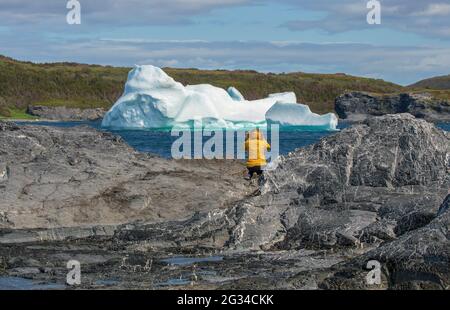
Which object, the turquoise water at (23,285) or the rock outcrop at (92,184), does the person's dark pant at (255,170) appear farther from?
the turquoise water at (23,285)

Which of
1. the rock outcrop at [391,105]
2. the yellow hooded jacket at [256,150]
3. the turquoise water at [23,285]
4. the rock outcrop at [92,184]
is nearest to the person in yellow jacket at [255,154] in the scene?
the yellow hooded jacket at [256,150]

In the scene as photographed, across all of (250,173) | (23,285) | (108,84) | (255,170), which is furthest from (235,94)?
(108,84)

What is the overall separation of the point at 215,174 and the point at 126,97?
36950 mm

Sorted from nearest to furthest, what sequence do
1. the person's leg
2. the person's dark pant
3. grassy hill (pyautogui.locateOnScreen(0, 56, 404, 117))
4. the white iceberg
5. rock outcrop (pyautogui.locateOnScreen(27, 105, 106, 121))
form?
the person's dark pant, the person's leg, the white iceberg, rock outcrop (pyautogui.locateOnScreen(27, 105, 106, 121)), grassy hill (pyautogui.locateOnScreen(0, 56, 404, 117))

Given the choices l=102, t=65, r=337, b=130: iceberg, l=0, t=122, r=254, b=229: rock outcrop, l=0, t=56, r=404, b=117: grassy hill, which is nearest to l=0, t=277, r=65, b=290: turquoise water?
l=0, t=122, r=254, b=229: rock outcrop

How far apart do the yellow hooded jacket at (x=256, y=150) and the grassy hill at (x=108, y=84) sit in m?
104

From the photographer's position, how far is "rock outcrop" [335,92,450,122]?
106 metres

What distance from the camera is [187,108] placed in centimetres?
5800

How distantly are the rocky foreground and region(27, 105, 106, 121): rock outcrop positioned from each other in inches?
3509

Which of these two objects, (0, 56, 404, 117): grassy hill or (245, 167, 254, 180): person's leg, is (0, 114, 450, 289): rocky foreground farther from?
(0, 56, 404, 117): grassy hill

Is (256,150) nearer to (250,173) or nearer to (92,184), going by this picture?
(250,173)

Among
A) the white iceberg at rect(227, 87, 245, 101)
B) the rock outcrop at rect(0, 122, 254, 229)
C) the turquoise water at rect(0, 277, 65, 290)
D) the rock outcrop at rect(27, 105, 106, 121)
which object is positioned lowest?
the rock outcrop at rect(27, 105, 106, 121)

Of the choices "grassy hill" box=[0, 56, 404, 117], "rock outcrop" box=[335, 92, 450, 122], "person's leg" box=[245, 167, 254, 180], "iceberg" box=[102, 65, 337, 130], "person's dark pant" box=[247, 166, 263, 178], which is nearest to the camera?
"person's dark pant" box=[247, 166, 263, 178]

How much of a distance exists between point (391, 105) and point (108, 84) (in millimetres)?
48352
